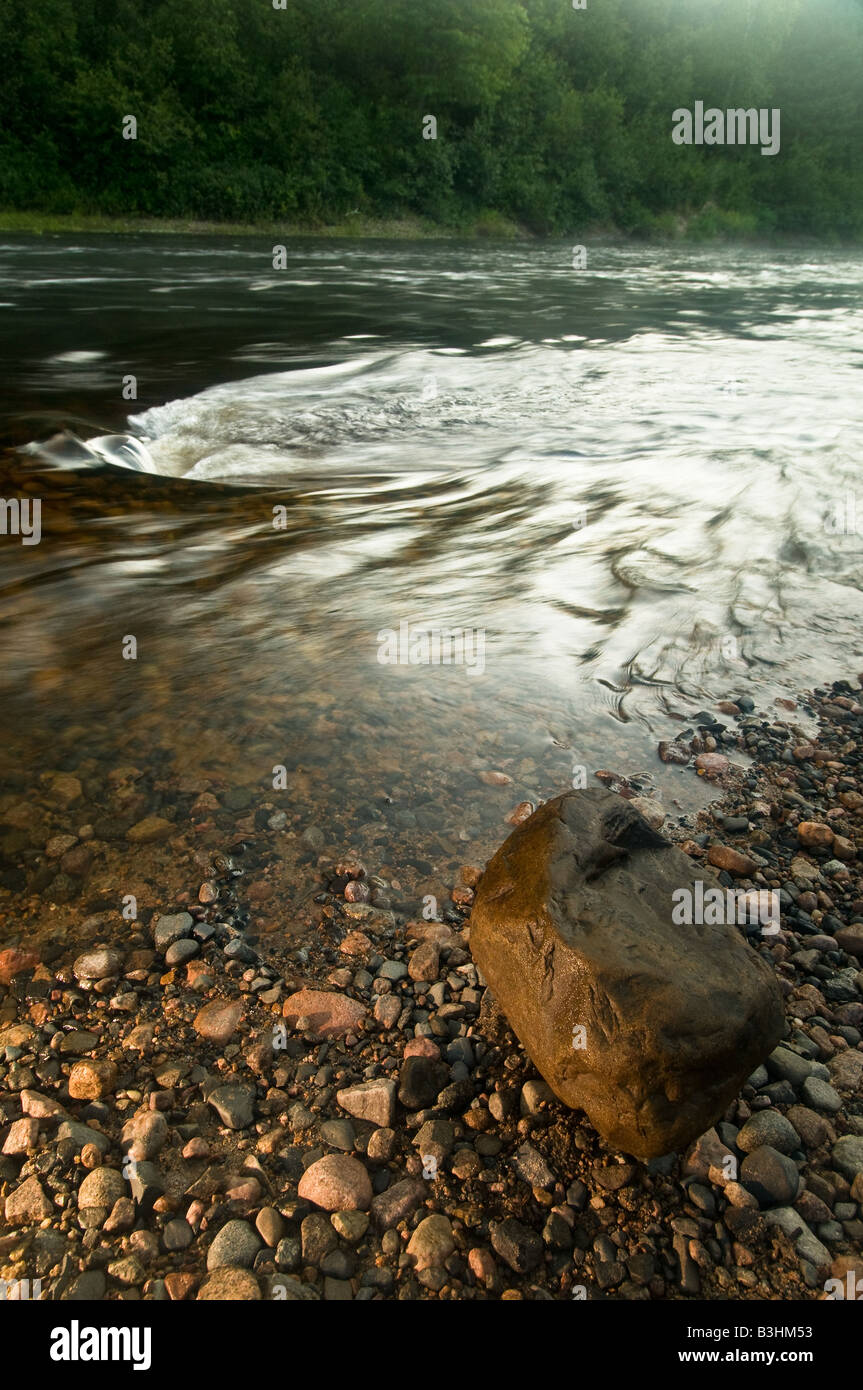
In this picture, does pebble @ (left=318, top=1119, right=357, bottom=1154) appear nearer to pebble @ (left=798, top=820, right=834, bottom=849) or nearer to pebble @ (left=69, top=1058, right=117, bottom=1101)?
pebble @ (left=69, top=1058, right=117, bottom=1101)

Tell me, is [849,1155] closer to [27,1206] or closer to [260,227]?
[27,1206]

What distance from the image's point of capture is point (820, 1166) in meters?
2.00

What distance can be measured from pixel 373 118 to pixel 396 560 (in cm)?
4255

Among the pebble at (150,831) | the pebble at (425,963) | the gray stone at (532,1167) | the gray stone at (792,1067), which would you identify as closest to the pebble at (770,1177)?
the gray stone at (792,1067)

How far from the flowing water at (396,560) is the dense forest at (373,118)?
2320cm

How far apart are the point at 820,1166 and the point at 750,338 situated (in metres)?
17.0

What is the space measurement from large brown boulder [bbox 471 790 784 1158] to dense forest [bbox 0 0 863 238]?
36397 millimetres

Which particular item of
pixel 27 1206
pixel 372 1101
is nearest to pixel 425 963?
pixel 372 1101

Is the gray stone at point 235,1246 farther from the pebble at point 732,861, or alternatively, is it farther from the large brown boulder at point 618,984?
the pebble at point 732,861

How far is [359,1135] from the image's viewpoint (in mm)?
2059

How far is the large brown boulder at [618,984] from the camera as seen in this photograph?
1910 mm

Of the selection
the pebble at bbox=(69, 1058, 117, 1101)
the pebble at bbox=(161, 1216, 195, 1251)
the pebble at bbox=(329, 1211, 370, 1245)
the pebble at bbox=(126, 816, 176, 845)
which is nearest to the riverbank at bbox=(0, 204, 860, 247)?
the pebble at bbox=(126, 816, 176, 845)

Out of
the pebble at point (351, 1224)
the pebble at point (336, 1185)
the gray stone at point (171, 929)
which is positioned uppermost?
the gray stone at point (171, 929)
